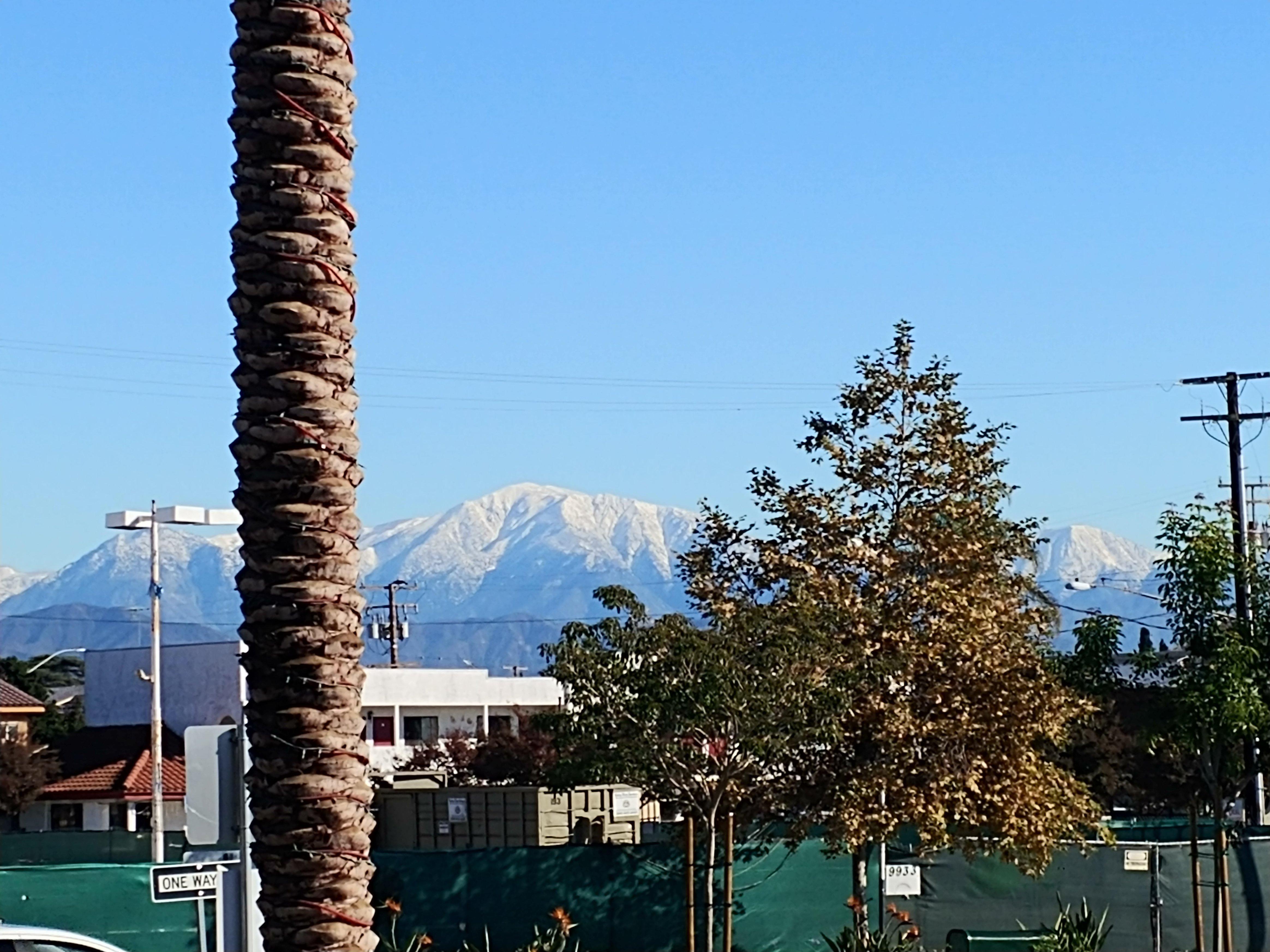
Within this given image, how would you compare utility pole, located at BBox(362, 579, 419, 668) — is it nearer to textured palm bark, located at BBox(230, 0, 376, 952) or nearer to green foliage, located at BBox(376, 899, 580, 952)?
green foliage, located at BBox(376, 899, 580, 952)

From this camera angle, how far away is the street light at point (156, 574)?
33.0 metres

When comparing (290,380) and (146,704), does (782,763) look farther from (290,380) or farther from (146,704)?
(146,704)

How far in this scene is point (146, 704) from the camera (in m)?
71.4

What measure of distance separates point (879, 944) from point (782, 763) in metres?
2.38

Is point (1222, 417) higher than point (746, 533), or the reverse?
point (1222, 417)

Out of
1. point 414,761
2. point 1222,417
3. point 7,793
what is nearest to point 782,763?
point 1222,417

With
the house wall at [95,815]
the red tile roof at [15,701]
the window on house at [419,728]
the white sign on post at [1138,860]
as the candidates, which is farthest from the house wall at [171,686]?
the white sign on post at [1138,860]

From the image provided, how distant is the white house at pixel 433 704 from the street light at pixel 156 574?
43313mm

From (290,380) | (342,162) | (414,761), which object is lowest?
(414,761)

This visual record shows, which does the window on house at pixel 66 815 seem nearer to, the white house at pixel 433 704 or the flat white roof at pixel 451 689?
the white house at pixel 433 704

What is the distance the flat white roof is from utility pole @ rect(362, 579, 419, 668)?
125 cm

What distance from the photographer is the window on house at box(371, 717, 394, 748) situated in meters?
92.9

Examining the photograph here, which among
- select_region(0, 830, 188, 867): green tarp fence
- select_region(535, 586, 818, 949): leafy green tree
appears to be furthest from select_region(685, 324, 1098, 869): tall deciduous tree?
select_region(0, 830, 188, 867): green tarp fence

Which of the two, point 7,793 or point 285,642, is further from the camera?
point 7,793
